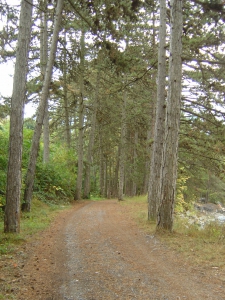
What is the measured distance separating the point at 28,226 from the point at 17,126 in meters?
3.52

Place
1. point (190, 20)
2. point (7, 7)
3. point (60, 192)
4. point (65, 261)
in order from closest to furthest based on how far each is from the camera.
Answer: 1. point (65, 261)
2. point (7, 7)
3. point (190, 20)
4. point (60, 192)

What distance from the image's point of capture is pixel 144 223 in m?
10.7

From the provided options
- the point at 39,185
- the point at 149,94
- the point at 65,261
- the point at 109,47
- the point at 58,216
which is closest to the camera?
the point at 65,261

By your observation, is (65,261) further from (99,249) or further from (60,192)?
(60,192)

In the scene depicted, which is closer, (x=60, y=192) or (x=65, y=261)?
(x=65, y=261)

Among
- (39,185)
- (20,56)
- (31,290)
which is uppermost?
(20,56)

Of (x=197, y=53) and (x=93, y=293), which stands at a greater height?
(x=197, y=53)

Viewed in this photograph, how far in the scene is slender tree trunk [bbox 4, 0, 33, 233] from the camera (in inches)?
290

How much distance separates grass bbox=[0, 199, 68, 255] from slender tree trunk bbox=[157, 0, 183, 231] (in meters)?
3.96

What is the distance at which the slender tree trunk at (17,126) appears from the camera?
7.36 meters

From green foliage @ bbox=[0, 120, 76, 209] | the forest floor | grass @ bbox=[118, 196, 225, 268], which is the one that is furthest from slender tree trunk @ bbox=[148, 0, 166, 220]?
green foliage @ bbox=[0, 120, 76, 209]

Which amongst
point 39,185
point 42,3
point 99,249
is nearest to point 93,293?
point 99,249

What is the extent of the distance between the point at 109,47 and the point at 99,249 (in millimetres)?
6865

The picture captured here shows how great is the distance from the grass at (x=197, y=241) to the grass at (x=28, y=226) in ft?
11.7
